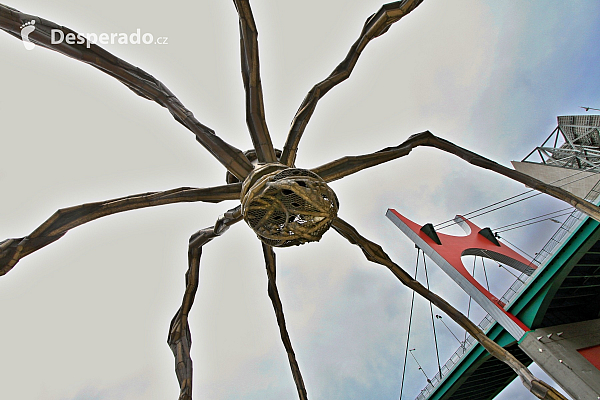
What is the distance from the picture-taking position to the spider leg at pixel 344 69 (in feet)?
18.1

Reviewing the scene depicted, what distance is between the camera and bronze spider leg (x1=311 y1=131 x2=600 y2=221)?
5828 millimetres

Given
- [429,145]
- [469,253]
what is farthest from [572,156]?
[429,145]

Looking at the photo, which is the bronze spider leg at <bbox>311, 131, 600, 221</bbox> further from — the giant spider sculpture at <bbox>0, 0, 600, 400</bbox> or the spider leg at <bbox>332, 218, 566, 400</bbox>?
the spider leg at <bbox>332, 218, 566, 400</bbox>

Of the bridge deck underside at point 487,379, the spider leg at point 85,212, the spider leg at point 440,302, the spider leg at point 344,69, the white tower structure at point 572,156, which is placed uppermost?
the white tower structure at point 572,156

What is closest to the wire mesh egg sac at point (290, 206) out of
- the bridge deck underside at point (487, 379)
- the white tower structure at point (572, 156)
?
the bridge deck underside at point (487, 379)

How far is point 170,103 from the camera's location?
207 inches

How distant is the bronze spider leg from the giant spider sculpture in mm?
18

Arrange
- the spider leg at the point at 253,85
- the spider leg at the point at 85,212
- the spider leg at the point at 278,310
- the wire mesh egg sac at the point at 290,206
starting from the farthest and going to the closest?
the spider leg at the point at 278,310
the spider leg at the point at 253,85
the spider leg at the point at 85,212
the wire mesh egg sac at the point at 290,206

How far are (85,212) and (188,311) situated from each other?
242 centimetres

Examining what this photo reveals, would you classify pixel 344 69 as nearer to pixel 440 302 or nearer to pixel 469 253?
pixel 440 302

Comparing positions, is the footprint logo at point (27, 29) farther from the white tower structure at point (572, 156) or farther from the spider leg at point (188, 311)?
the white tower structure at point (572, 156)

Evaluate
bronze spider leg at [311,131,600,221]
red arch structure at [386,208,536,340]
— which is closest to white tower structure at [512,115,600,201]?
red arch structure at [386,208,536,340]

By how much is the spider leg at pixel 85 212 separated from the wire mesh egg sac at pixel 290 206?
109 centimetres

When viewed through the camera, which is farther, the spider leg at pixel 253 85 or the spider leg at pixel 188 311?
the spider leg at pixel 188 311
